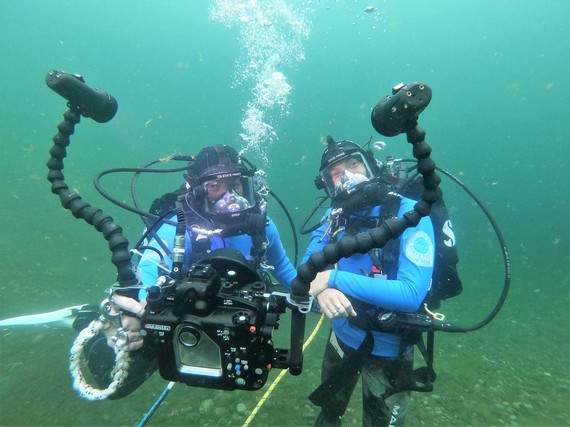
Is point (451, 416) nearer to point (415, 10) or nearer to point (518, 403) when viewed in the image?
point (518, 403)

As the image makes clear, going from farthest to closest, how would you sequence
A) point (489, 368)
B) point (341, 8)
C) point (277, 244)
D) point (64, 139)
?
point (341, 8), point (489, 368), point (277, 244), point (64, 139)

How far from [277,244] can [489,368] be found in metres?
7.23

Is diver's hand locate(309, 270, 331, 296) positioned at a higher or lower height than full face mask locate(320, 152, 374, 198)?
lower

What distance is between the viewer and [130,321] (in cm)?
212

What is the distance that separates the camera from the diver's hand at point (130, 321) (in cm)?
201

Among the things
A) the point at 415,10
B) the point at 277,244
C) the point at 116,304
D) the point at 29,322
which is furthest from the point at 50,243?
the point at 415,10

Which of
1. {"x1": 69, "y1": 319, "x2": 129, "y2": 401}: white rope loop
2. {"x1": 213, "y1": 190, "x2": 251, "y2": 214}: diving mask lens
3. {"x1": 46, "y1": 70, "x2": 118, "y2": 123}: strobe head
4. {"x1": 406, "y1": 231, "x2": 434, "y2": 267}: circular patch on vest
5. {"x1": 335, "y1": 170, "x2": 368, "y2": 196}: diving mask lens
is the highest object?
{"x1": 46, "y1": 70, "x2": 118, "y2": 123}: strobe head

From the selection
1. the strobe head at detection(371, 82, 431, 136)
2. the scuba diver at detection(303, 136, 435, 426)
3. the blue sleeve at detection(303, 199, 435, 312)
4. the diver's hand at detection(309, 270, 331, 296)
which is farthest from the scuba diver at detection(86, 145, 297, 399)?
the strobe head at detection(371, 82, 431, 136)

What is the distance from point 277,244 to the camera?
434 centimetres

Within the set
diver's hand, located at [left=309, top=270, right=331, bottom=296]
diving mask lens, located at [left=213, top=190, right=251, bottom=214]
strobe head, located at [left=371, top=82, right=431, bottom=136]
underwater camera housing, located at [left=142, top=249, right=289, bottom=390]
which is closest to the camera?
strobe head, located at [left=371, top=82, right=431, bottom=136]

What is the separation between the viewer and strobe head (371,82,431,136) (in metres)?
1.60

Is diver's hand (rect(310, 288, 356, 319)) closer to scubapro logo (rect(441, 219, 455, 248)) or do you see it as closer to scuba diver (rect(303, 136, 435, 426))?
scuba diver (rect(303, 136, 435, 426))

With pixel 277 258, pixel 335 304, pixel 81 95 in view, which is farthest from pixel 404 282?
pixel 81 95

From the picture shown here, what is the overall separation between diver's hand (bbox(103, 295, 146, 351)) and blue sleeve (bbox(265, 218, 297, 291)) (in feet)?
7.52
